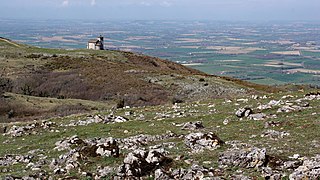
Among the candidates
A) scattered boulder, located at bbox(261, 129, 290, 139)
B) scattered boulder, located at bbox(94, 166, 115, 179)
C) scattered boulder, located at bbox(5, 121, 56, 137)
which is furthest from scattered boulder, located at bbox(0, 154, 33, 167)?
scattered boulder, located at bbox(261, 129, 290, 139)

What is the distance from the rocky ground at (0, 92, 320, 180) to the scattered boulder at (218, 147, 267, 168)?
3 centimetres

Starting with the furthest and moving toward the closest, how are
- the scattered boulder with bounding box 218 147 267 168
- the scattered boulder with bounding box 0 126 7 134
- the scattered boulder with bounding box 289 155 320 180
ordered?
the scattered boulder with bounding box 0 126 7 134 < the scattered boulder with bounding box 218 147 267 168 < the scattered boulder with bounding box 289 155 320 180

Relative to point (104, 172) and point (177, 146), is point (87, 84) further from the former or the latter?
point (104, 172)

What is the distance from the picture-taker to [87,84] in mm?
59062

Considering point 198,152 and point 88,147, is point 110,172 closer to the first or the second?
point 88,147

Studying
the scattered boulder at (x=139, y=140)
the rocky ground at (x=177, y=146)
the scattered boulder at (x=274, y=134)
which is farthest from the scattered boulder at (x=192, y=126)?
the scattered boulder at (x=274, y=134)

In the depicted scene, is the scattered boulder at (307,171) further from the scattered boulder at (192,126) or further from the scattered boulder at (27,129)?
the scattered boulder at (27,129)

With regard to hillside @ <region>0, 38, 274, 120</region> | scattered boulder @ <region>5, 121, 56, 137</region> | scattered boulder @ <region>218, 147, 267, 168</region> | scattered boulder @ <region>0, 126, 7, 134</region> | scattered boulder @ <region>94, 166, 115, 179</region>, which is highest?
scattered boulder @ <region>218, 147, 267, 168</region>

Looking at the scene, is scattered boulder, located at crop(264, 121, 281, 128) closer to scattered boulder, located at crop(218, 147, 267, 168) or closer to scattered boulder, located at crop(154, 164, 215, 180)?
scattered boulder, located at crop(218, 147, 267, 168)

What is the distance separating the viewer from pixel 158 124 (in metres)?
24.7

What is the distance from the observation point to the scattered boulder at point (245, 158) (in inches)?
554

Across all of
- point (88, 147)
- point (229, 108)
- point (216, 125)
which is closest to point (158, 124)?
point (216, 125)

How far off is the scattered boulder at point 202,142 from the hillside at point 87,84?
2372 centimetres

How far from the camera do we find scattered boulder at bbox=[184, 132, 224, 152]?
674 inches
